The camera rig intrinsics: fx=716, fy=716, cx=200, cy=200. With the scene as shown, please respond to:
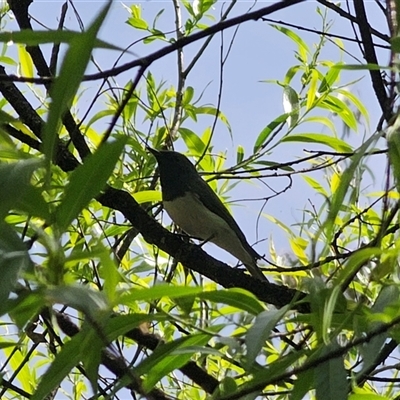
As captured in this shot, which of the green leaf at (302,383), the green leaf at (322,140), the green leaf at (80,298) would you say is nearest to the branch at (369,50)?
the green leaf at (322,140)

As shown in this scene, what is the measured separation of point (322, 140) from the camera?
3.29 ft

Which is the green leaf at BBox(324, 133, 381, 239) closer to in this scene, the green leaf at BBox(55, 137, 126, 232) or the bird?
the green leaf at BBox(55, 137, 126, 232)

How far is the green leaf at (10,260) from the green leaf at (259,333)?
113mm

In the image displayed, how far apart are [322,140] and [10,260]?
0.74 meters

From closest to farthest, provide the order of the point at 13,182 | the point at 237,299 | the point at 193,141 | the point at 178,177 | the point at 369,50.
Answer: the point at 13,182, the point at 237,299, the point at 369,50, the point at 193,141, the point at 178,177

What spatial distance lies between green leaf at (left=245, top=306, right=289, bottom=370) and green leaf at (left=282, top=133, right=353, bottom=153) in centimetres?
61

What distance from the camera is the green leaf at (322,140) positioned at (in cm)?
97

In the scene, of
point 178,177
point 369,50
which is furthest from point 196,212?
point 369,50

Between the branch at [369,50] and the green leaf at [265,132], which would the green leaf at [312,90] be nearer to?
the green leaf at [265,132]

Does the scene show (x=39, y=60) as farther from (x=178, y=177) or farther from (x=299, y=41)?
(x=178, y=177)

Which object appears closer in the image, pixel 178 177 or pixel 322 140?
pixel 322 140

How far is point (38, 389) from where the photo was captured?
1.29 ft

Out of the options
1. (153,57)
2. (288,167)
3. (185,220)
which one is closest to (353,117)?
(288,167)

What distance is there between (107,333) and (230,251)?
5.20 feet
